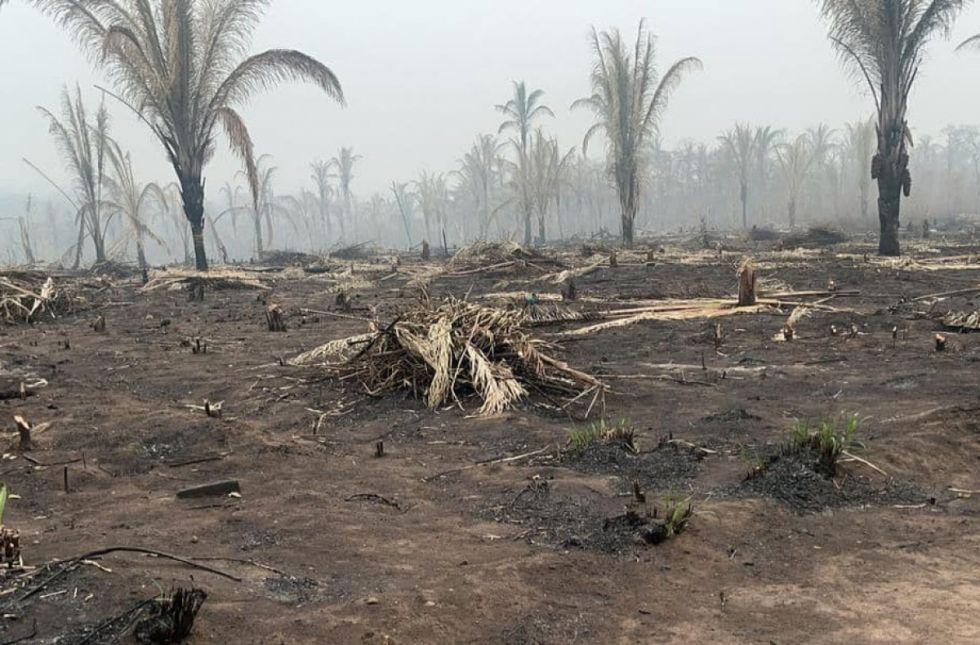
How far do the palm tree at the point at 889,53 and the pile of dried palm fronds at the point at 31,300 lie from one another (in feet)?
50.7

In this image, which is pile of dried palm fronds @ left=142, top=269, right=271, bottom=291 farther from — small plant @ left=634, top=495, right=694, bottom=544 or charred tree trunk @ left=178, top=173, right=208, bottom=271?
small plant @ left=634, top=495, right=694, bottom=544

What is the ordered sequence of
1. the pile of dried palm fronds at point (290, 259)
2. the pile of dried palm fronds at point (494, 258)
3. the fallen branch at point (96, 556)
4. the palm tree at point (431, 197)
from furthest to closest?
the palm tree at point (431, 197), the pile of dried palm fronds at point (290, 259), the pile of dried palm fronds at point (494, 258), the fallen branch at point (96, 556)

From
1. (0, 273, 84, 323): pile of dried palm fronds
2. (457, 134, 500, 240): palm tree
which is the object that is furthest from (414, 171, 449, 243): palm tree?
(0, 273, 84, 323): pile of dried palm fronds

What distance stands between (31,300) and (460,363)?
29.0 feet

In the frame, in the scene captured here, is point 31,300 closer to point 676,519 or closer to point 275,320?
point 275,320

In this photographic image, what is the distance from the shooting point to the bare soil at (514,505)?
226 cm

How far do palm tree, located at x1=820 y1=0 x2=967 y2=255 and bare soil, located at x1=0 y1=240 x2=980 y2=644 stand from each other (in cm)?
963

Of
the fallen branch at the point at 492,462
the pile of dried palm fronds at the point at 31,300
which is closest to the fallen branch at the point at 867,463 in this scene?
the fallen branch at the point at 492,462

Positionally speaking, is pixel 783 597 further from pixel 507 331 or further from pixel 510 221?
pixel 510 221

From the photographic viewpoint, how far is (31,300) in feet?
35.4

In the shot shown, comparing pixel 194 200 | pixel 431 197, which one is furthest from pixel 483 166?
pixel 194 200

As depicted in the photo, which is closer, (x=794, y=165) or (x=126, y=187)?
(x=126, y=187)

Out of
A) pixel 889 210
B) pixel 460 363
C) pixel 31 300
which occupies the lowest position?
pixel 460 363

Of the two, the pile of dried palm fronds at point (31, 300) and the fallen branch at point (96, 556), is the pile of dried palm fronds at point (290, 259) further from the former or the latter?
the fallen branch at point (96, 556)
